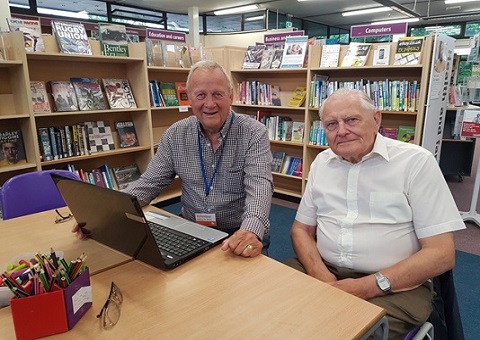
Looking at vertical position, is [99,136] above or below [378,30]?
below

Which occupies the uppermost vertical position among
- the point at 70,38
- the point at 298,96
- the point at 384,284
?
the point at 70,38

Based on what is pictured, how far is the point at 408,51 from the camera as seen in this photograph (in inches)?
128

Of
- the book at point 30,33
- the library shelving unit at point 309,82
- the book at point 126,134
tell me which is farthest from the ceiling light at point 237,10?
the book at point 30,33

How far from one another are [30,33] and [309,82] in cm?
269

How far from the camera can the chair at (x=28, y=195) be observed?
1811 millimetres

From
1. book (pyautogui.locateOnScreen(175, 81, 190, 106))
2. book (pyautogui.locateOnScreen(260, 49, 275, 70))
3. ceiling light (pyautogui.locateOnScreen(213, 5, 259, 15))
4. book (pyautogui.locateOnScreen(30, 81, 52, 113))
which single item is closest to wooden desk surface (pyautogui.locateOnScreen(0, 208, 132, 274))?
book (pyautogui.locateOnScreen(30, 81, 52, 113))

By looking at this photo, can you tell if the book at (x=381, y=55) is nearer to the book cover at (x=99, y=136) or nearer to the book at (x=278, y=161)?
the book at (x=278, y=161)

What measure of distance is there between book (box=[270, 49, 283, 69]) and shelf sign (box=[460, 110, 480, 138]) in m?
2.01

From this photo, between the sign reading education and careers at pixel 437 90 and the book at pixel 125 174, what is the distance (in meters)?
3.05

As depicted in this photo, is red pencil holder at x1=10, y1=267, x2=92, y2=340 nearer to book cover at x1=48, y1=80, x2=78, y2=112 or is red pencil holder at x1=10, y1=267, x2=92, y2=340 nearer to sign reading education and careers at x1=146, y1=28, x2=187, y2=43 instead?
book cover at x1=48, y1=80, x2=78, y2=112

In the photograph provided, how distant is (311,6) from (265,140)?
827 cm

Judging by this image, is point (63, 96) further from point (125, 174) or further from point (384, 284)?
A: point (384, 284)

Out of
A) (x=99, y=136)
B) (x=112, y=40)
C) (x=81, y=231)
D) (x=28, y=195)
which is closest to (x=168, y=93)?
(x=112, y=40)

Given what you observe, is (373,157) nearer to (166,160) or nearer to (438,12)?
(166,160)
